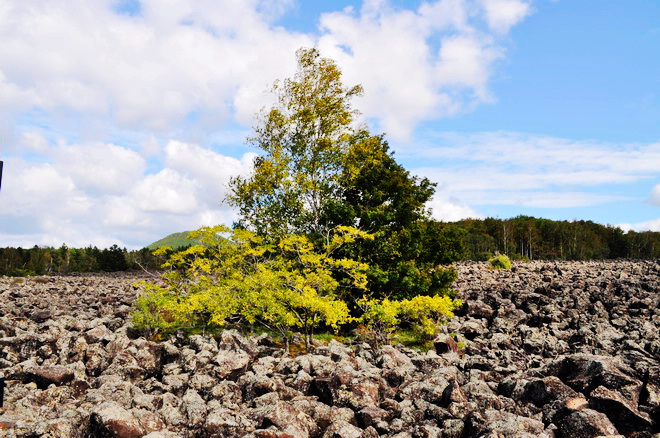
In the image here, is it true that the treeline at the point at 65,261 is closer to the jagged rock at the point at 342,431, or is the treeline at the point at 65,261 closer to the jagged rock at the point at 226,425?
the jagged rock at the point at 226,425

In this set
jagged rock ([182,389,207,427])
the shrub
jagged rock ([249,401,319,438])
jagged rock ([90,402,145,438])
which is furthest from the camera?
the shrub

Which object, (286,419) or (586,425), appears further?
(286,419)

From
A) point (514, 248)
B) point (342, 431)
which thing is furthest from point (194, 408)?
point (514, 248)

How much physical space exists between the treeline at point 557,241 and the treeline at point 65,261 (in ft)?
277

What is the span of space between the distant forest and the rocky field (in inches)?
3247

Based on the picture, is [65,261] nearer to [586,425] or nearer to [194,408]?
[194,408]

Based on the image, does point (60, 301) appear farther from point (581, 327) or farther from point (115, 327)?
point (581, 327)

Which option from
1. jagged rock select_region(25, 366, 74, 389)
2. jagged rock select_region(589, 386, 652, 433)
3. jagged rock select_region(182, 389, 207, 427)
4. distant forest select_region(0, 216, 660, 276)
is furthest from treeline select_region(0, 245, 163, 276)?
jagged rock select_region(589, 386, 652, 433)

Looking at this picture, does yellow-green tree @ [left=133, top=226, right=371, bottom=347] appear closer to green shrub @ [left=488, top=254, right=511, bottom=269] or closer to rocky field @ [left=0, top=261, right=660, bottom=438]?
rocky field @ [left=0, top=261, right=660, bottom=438]

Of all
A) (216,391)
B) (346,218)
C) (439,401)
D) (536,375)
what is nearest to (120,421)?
(216,391)

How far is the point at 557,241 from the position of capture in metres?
135

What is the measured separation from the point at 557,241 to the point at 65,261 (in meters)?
134

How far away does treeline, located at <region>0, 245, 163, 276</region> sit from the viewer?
9195 centimetres

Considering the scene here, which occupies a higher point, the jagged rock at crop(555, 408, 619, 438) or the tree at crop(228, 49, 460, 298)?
the tree at crop(228, 49, 460, 298)
